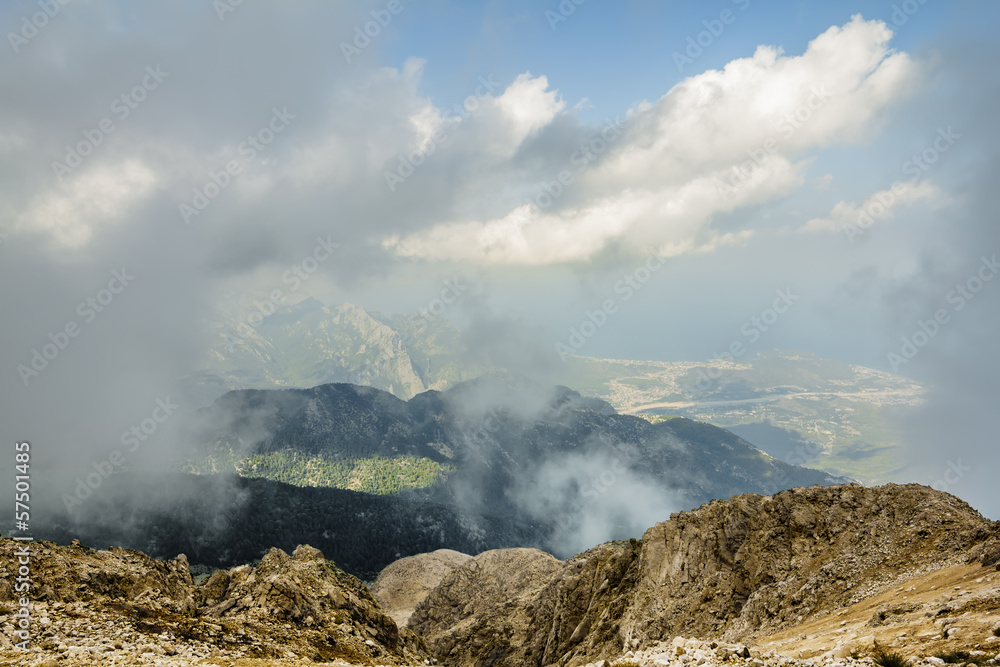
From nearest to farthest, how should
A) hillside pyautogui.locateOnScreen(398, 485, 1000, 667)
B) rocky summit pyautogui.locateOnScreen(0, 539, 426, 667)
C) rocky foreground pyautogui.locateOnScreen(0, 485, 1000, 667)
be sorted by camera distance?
rocky foreground pyautogui.locateOnScreen(0, 485, 1000, 667) < rocky summit pyautogui.locateOnScreen(0, 539, 426, 667) < hillside pyautogui.locateOnScreen(398, 485, 1000, 667)

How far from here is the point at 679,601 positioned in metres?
53.1

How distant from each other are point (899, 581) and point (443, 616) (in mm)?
102007

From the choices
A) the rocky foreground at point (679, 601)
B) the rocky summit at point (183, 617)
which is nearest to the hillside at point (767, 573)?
the rocky foreground at point (679, 601)

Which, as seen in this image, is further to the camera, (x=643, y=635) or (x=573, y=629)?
(x=573, y=629)

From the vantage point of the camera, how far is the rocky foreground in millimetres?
25203

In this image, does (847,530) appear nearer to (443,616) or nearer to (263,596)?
(263,596)

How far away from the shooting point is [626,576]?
65.7 metres

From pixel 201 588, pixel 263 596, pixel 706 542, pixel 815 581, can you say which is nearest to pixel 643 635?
pixel 706 542

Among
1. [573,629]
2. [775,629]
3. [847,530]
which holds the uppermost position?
[847,530]

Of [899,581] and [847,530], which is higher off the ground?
[847,530]

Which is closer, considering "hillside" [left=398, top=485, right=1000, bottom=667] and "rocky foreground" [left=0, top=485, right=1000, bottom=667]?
"rocky foreground" [left=0, top=485, right=1000, bottom=667]

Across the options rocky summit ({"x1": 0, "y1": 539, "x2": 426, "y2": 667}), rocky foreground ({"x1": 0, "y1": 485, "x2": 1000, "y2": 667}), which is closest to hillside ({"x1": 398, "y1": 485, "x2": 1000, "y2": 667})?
rocky foreground ({"x1": 0, "y1": 485, "x2": 1000, "y2": 667})

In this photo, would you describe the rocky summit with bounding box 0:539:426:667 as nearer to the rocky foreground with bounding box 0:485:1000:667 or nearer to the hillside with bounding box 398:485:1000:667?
the rocky foreground with bounding box 0:485:1000:667

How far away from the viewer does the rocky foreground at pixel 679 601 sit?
25.2 meters
